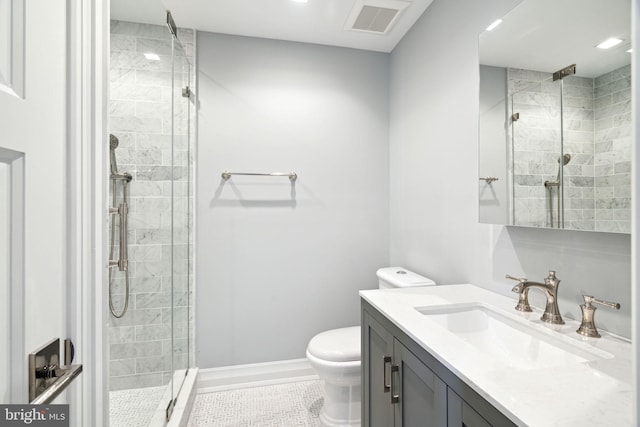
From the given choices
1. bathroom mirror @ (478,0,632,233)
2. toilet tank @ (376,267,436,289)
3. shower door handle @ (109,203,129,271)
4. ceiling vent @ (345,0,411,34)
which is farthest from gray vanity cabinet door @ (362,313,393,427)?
ceiling vent @ (345,0,411,34)

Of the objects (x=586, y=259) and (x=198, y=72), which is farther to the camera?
(x=198, y=72)

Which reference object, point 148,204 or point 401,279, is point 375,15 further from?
point 148,204

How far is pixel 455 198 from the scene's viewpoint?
174 centimetres

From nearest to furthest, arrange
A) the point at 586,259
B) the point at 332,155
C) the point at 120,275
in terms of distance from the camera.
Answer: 1. the point at 586,259
2. the point at 120,275
3. the point at 332,155

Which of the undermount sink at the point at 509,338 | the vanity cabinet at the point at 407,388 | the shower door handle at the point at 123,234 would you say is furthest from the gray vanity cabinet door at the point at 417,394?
the shower door handle at the point at 123,234

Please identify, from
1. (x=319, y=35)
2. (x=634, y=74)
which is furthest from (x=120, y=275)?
(x=319, y=35)

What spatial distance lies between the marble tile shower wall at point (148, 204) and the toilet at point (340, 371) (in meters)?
0.85

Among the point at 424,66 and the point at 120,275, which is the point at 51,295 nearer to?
the point at 120,275

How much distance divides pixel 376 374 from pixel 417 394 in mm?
365

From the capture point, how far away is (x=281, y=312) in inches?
92.0

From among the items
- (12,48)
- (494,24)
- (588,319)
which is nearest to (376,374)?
(588,319)

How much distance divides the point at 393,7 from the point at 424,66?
39 centimetres

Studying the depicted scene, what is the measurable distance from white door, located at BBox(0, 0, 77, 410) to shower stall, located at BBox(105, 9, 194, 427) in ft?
1.54

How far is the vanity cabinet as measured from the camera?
76 cm
